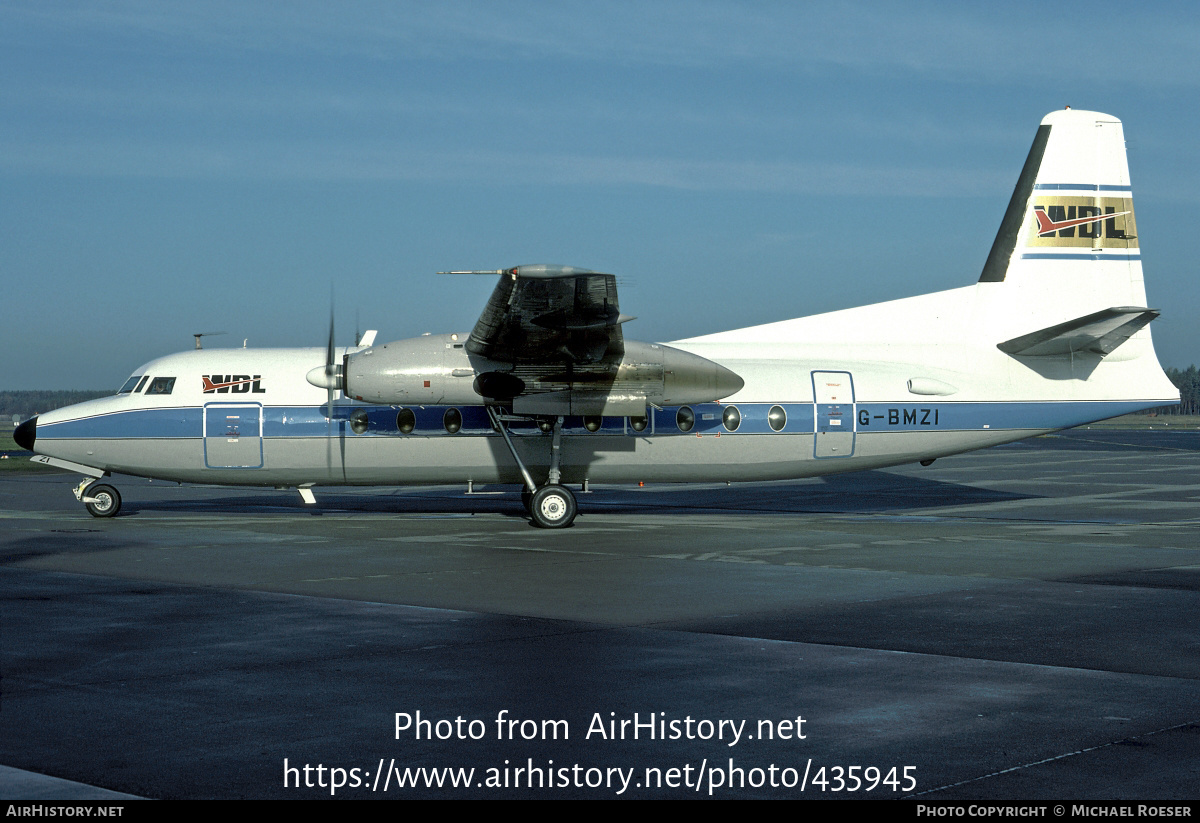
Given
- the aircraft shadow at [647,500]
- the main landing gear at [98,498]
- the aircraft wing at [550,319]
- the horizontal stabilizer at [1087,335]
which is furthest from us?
the aircraft shadow at [647,500]

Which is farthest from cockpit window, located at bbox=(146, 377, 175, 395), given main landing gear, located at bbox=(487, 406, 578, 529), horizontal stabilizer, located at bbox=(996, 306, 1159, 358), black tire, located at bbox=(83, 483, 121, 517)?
horizontal stabilizer, located at bbox=(996, 306, 1159, 358)

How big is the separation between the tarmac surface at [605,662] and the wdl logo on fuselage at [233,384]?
2973mm

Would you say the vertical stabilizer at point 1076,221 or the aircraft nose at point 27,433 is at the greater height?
the vertical stabilizer at point 1076,221

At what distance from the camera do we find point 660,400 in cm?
1873

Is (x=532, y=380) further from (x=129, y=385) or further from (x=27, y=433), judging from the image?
(x=27, y=433)

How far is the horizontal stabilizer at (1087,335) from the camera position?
60.2 ft

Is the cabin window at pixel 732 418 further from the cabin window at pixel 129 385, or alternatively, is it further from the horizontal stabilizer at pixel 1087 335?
the cabin window at pixel 129 385

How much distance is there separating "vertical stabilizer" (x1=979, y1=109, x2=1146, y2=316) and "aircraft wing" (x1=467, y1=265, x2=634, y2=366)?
27.8 ft

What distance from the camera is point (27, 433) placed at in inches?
789

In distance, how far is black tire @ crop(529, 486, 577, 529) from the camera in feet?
63.0

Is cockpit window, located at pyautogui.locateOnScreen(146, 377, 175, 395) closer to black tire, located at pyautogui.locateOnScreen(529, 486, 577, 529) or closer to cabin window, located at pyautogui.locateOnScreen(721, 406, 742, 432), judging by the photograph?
black tire, located at pyautogui.locateOnScreen(529, 486, 577, 529)

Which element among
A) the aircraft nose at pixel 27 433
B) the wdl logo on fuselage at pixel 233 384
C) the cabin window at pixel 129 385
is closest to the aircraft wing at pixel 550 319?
the wdl logo on fuselage at pixel 233 384

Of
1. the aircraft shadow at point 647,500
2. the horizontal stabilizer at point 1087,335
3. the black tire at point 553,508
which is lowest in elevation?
the aircraft shadow at point 647,500
